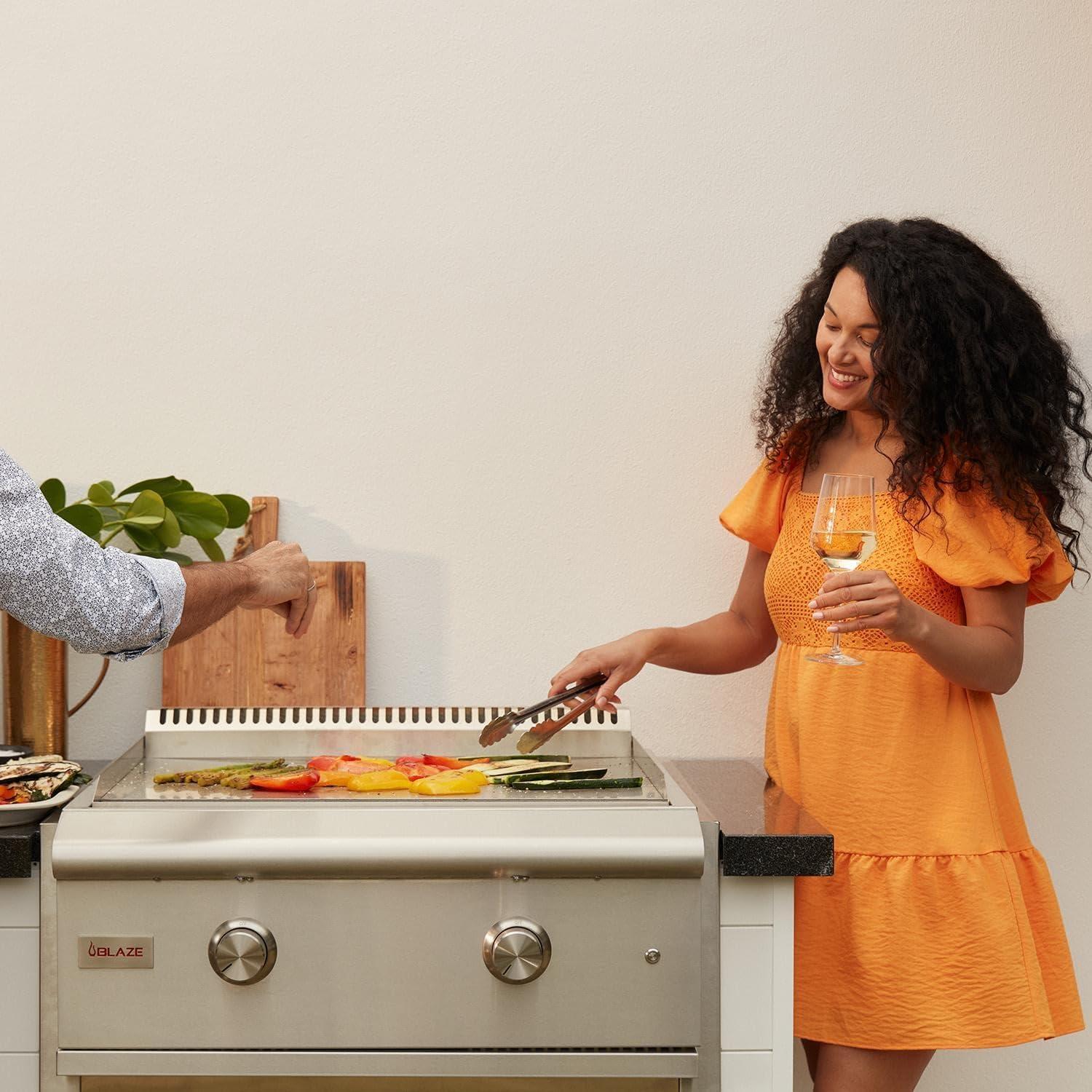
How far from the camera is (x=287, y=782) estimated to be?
1445 millimetres

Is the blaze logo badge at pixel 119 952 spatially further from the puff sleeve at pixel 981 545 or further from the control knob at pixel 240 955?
the puff sleeve at pixel 981 545

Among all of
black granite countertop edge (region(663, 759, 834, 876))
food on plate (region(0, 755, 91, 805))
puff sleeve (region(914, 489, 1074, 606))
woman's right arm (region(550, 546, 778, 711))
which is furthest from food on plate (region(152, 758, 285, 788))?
puff sleeve (region(914, 489, 1074, 606))

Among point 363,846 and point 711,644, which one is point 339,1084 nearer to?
point 363,846

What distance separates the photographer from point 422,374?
2.04 metres

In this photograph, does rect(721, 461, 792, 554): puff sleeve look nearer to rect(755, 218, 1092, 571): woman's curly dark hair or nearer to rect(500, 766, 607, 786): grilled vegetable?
rect(755, 218, 1092, 571): woman's curly dark hair

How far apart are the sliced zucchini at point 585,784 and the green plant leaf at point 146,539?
70cm

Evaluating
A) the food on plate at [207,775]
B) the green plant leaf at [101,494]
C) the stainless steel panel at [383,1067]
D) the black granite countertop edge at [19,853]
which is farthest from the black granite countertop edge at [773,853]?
the green plant leaf at [101,494]

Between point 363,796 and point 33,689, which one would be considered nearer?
point 363,796

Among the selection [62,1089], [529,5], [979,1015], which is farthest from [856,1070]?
[529,5]

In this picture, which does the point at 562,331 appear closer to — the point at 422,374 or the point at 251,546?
the point at 422,374

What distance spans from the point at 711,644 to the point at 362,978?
0.75 meters

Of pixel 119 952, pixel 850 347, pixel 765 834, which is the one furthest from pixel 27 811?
pixel 850 347

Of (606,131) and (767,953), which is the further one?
(606,131)

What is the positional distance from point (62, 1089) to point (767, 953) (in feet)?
2.58
